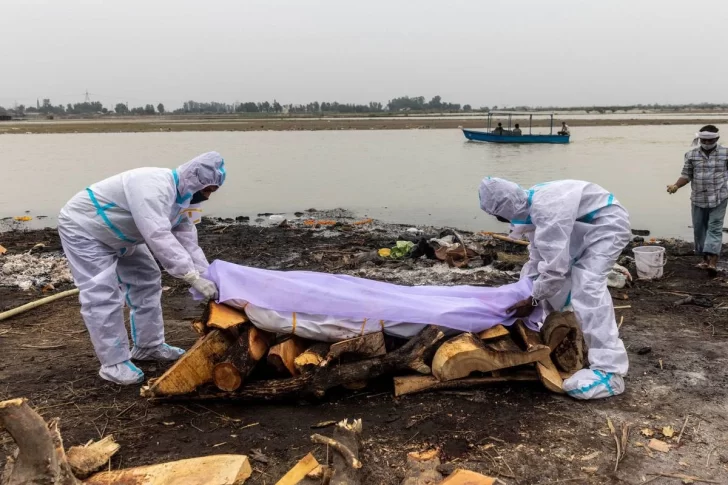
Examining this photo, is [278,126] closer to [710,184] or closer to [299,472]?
[710,184]

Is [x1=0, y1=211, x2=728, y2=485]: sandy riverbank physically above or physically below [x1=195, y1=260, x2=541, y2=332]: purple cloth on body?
below

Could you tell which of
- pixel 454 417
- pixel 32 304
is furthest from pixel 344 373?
pixel 32 304

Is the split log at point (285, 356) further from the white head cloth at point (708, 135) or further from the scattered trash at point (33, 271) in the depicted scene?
the white head cloth at point (708, 135)

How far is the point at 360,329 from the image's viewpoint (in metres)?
3.64

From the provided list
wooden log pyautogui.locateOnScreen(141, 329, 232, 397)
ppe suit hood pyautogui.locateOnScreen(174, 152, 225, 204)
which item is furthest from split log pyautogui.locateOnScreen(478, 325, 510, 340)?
ppe suit hood pyautogui.locateOnScreen(174, 152, 225, 204)

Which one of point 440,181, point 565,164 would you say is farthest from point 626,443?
point 565,164

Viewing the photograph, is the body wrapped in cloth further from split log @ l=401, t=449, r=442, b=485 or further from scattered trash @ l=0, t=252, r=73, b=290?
scattered trash @ l=0, t=252, r=73, b=290

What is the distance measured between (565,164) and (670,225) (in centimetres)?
1017

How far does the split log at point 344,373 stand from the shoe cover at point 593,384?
90cm

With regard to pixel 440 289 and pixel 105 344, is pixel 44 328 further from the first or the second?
pixel 440 289

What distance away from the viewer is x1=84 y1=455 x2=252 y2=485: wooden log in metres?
2.57

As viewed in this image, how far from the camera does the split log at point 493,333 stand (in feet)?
12.1

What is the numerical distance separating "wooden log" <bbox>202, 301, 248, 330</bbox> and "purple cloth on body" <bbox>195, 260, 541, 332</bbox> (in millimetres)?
75

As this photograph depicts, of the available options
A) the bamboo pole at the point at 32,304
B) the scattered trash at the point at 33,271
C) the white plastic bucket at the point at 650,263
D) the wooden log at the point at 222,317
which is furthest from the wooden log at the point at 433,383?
the scattered trash at the point at 33,271
